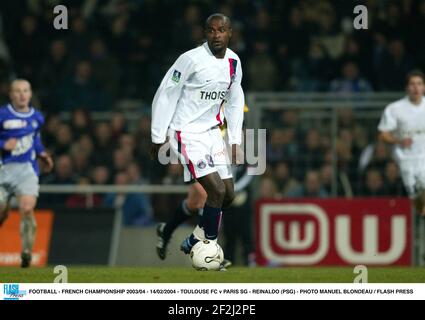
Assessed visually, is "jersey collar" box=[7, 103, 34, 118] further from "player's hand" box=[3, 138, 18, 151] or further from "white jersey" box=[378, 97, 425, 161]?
"white jersey" box=[378, 97, 425, 161]

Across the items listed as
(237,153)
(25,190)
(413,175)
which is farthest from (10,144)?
(413,175)

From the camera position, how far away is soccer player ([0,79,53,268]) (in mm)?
14031

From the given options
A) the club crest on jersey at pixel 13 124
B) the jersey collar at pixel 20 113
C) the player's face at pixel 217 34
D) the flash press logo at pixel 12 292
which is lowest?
the flash press logo at pixel 12 292

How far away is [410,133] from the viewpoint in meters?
15.9

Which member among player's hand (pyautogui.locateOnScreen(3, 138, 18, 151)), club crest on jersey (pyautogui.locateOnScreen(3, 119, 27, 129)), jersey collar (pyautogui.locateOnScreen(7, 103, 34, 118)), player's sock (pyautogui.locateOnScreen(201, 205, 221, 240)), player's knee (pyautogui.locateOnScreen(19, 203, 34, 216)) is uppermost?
jersey collar (pyautogui.locateOnScreen(7, 103, 34, 118))

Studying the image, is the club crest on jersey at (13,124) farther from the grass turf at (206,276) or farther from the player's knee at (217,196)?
the player's knee at (217,196)

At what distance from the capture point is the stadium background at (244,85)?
17.2 metres

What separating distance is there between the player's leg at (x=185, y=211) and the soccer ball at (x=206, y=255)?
5.05 ft

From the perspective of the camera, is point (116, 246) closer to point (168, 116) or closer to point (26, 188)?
point (26, 188)

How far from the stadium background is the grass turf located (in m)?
4.26

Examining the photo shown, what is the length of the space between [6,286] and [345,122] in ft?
24.5

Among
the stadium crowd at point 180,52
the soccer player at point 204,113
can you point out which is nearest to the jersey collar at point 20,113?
the soccer player at point 204,113

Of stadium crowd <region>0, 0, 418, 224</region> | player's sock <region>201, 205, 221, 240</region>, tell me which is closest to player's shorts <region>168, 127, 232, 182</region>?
player's sock <region>201, 205, 221, 240</region>

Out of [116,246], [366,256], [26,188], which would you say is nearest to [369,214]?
[366,256]
